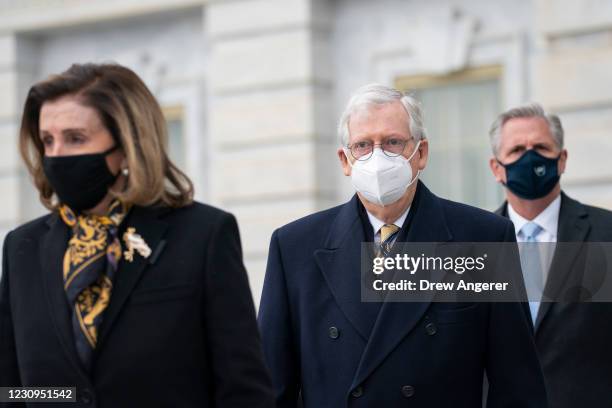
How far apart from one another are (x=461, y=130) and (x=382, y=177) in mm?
6419

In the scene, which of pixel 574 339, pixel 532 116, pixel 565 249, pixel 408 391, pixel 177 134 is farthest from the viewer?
pixel 177 134

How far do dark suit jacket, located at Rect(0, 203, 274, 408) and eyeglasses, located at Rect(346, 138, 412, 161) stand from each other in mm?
779

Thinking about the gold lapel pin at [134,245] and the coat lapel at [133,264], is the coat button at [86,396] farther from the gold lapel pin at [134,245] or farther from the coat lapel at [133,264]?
the gold lapel pin at [134,245]

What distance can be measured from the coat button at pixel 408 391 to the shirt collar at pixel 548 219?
1.72m

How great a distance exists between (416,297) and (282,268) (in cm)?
54

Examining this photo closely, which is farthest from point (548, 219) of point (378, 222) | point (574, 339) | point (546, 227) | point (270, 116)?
point (270, 116)

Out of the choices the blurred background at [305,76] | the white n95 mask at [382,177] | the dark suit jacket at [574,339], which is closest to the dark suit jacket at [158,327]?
the white n95 mask at [382,177]

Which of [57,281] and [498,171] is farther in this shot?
[498,171]

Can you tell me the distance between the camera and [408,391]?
4191 mm

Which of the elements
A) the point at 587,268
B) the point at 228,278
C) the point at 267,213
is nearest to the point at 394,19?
the point at 267,213

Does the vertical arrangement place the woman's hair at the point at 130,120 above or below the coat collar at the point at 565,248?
above

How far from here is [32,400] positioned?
3.79m

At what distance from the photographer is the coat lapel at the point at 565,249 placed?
18.0 ft

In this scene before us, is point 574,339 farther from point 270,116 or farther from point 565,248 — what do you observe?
point 270,116
